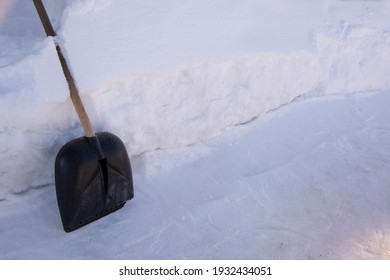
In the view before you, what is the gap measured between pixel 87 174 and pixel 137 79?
610 mm

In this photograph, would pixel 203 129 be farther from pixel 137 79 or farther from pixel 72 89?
pixel 72 89

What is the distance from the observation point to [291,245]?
1992mm

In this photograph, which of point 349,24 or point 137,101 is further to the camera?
point 349,24

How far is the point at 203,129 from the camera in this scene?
244 centimetres

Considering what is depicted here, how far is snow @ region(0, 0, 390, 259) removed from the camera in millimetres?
1958

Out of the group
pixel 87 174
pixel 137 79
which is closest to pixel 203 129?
pixel 137 79

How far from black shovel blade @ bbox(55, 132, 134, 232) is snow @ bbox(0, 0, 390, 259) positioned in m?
Answer: 0.11

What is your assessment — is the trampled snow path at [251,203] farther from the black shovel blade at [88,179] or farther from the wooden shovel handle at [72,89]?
the wooden shovel handle at [72,89]

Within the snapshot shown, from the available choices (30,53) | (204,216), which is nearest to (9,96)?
(30,53)

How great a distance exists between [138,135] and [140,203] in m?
0.38

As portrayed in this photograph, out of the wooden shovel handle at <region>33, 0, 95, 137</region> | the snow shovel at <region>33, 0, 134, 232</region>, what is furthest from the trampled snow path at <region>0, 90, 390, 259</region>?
the wooden shovel handle at <region>33, 0, 95, 137</region>

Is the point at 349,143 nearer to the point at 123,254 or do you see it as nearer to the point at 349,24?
the point at 349,24

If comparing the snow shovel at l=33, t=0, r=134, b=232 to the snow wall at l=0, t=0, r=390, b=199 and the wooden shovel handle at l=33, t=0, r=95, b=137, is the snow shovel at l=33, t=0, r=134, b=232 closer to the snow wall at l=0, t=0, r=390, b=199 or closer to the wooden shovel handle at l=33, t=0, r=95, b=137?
the wooden shovel handle at l=33, t=0, r=95, b=137

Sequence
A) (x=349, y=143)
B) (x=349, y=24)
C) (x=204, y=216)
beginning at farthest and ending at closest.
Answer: (x=349, y=24) → (x=349, y=143) → (x=204, y=216)
